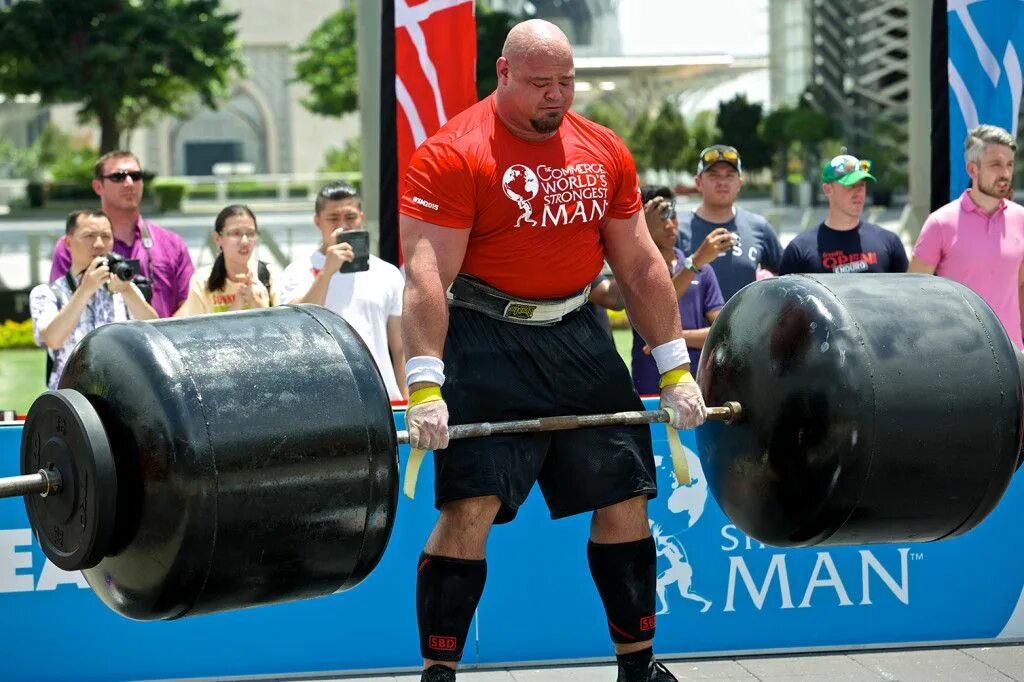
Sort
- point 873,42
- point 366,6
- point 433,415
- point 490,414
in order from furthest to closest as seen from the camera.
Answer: point 873,42 → point 366,6 → point 490,414 → point 433,415

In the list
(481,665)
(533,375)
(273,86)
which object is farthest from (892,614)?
(273,86)

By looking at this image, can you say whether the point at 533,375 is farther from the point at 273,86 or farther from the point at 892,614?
the point at 273,86

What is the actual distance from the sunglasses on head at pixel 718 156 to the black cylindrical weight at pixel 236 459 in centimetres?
357

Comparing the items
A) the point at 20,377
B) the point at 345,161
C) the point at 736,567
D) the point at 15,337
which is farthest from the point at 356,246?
the point at 345,161

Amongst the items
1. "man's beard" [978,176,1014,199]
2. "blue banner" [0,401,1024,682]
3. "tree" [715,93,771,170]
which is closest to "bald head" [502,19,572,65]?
"blue banner" [0,401,1024,682]

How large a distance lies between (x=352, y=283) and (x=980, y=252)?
9.30 feet

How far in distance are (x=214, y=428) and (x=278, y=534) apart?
12.5 inches

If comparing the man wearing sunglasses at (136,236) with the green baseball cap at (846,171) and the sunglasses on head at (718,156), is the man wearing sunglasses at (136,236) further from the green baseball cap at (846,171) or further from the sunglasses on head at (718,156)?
the green baseball cap at (846,171)

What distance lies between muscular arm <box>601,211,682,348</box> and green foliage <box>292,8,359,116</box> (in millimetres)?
48306

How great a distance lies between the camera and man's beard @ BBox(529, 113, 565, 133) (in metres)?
4.38

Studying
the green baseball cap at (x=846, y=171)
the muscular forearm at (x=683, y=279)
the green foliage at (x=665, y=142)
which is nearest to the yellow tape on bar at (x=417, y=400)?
the muscular forearm at (x=683, y=279)

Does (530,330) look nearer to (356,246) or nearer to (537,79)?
(537,79)

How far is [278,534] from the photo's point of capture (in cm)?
372

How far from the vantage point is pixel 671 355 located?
15.2ft
